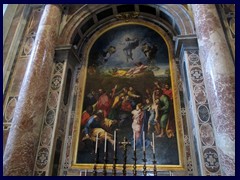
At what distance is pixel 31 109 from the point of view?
209 inches

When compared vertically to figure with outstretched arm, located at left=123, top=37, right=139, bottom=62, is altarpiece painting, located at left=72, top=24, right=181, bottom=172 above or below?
below

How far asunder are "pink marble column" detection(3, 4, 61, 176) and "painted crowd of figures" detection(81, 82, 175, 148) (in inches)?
58.7

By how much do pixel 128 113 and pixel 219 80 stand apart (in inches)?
101

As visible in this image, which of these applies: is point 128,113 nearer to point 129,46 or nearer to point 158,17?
point 129,46

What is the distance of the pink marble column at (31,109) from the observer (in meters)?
4.81

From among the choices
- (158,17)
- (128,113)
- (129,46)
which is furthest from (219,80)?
(158,17)

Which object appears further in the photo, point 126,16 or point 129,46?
point 126,16

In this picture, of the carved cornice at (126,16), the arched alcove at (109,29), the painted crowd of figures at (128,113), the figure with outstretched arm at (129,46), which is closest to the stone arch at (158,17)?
the arched alcove at (109,29)

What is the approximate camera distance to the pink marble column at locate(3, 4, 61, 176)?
481cm

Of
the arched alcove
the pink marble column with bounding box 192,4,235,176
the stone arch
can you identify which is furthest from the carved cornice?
the pink marble column with bounding box 192,4,235,176

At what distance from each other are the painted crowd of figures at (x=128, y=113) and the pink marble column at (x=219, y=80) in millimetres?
1612

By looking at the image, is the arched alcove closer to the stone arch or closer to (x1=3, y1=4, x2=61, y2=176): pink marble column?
the stone arch

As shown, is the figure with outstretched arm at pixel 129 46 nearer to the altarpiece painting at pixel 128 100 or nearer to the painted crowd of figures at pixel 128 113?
the altarpiece painting at pixel 128 100
